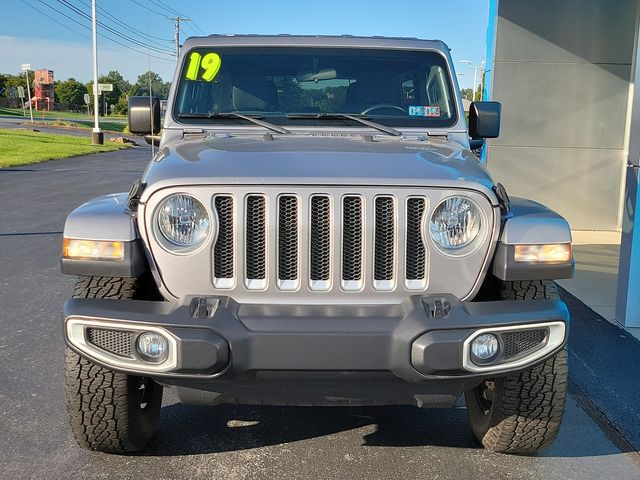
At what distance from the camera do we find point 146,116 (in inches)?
175

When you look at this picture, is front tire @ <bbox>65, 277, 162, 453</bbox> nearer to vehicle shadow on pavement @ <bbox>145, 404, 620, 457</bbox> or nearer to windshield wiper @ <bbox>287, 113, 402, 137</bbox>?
vehicle shadow on pavement @ <bbox>145, 404, 620, 457</bbox>

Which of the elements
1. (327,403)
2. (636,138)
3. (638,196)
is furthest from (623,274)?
(327,403)

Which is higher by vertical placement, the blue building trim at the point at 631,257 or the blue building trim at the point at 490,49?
the blue building trim at the point at 490,49

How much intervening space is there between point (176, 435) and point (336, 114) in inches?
78.9

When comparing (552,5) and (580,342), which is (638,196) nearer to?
(580,342)

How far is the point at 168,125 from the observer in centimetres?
418

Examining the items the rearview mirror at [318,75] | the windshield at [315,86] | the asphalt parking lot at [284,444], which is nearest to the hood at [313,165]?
the windshield at [315,86]

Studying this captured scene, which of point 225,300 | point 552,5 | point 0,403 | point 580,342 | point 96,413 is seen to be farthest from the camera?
point 552,5

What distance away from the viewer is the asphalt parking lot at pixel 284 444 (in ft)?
10.9

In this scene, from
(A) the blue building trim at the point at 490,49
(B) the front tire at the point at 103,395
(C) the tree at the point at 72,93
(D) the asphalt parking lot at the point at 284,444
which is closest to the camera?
(B) the front tire at the point at 103,395

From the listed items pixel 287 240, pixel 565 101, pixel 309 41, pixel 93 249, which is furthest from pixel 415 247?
pixel 565 101

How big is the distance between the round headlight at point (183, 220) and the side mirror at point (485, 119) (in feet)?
7.78

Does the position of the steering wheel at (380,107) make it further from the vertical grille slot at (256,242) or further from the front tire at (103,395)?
the front tire at (103,395)

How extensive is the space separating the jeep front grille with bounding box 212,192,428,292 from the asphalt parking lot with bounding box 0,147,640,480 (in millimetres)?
997
